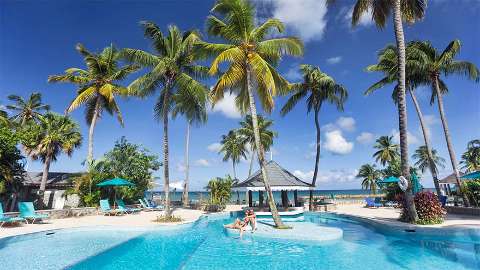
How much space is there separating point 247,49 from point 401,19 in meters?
7.96

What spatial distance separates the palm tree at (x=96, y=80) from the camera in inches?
864

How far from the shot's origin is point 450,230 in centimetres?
1131

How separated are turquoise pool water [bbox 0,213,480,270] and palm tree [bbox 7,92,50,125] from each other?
20663 millimetres

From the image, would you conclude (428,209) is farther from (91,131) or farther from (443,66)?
(91,131)

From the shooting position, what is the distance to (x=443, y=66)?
1919 cm

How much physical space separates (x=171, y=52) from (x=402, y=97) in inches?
491

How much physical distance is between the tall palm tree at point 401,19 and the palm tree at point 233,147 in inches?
1096

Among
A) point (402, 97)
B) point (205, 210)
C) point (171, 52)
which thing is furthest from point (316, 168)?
point (171, 52)

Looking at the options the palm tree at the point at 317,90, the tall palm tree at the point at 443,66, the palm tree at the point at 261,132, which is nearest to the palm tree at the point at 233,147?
the palm tree at the point at 261,132

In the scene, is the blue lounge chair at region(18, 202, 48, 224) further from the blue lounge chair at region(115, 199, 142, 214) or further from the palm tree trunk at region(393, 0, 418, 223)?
the palm tree trunk at region(393, 0, 418, 223)

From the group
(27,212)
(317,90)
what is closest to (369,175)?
(317,90)

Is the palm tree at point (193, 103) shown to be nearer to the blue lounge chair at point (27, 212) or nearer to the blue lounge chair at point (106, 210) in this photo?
the blue lounge chair at point (106, 210)

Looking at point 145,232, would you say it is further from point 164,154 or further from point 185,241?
point 164,154

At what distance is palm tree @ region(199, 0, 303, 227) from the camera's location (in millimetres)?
12781
